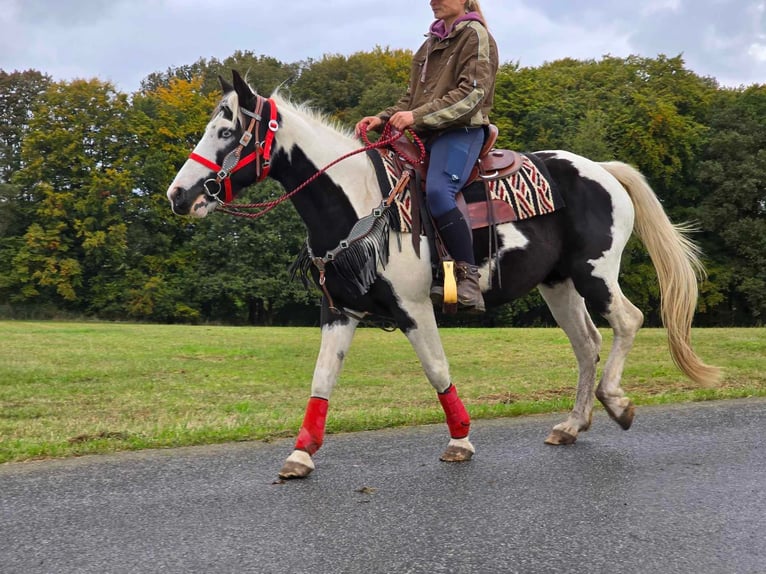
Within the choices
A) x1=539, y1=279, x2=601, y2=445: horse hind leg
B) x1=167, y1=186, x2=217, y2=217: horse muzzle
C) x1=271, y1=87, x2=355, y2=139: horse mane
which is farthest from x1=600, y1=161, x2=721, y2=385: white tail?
x1=167, y1=186, x2=217, y2=217: horse muzzle

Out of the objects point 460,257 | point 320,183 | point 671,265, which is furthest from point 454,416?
point 671,265

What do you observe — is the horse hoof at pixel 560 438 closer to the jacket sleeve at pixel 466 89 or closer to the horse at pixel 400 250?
the horse at pixel 400 250

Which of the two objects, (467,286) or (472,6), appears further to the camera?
(472,6)

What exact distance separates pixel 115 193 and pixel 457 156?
43.9 meters

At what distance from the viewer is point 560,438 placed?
5852 mm

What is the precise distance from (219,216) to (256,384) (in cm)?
3506

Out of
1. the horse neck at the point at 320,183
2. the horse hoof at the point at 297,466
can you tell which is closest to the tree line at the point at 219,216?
the horse neck at the point at 320,183

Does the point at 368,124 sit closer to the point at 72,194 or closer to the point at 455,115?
the point at 455,115

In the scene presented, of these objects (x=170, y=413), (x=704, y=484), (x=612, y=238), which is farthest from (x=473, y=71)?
(x=170, y=413)

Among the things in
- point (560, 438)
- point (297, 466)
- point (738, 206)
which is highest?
point (738, 206)

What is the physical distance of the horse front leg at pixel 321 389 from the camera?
16.6 ft

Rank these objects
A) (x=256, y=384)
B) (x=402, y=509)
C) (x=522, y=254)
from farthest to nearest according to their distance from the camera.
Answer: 1. (x=256, y=384)
2. (x=522, y=254)
3. (x=402, y=509)

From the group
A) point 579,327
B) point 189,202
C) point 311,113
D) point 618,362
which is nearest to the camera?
point 189,202

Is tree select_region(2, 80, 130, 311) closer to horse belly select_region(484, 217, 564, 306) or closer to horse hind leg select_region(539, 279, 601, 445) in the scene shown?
horse hind leg select_region(539, 279, 601, 445)
